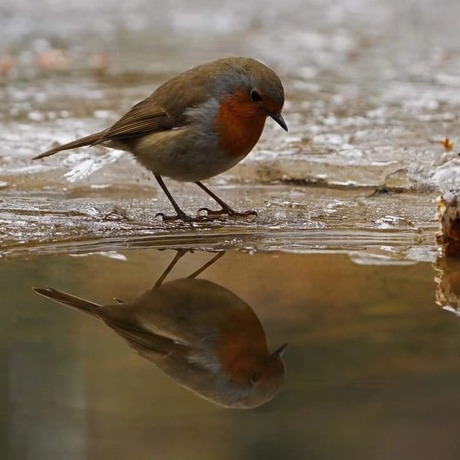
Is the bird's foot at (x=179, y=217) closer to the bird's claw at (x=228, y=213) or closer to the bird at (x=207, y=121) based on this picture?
the bird at (x=207, y=121)

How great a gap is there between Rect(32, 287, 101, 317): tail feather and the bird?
119cm

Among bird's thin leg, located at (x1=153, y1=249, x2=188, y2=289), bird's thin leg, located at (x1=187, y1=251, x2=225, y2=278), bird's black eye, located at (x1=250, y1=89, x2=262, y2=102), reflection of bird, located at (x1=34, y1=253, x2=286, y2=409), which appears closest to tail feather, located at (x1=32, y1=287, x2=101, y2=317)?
reflection of bird, located at (x1=34, y1=253, x2=286, y2=409)

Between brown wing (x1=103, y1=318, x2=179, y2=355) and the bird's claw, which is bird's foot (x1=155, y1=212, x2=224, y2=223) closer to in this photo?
the bird's claw

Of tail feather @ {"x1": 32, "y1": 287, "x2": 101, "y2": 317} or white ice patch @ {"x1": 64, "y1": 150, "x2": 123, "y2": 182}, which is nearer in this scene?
tail feather @ {"x1": 32, "y1": 287, "x2": 101, "y2": 317}

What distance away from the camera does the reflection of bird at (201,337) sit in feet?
9.35

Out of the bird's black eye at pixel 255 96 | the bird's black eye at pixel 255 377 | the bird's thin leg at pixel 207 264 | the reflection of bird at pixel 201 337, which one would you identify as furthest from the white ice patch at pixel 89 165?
the bird's black eye at pixel 255 377

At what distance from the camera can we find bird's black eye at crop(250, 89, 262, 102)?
4559mm

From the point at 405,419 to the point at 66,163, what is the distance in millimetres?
3465

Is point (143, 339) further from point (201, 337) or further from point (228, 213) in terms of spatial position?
point (228, 213)

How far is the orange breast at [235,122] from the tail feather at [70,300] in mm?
1261

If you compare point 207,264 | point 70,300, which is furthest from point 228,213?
point 70,300

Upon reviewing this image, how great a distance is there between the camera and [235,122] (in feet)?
15.0

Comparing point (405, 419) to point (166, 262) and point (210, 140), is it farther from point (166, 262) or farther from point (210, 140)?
point (210, 140)

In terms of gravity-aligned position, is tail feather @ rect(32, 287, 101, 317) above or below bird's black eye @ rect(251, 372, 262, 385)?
below
